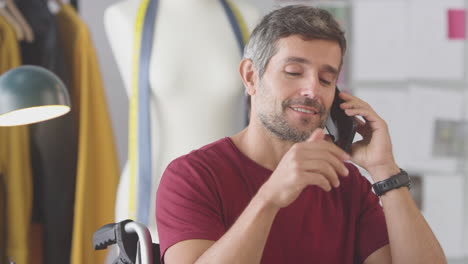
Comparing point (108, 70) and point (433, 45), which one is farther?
point (433, 45)

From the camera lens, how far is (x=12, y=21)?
275cm

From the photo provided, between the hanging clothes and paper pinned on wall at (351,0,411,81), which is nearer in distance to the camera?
the hanging clothes

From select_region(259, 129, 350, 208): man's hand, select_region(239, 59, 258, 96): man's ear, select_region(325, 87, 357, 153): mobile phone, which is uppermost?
select_region(239, 59, 258, 96): man's ear

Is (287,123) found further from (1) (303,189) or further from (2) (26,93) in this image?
(2) (26,93)

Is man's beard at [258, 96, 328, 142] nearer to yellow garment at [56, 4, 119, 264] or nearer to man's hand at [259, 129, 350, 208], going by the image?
man's hand at [259, 129, 350, 208]

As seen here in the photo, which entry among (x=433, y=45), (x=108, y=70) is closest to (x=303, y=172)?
(x=108, y=70)

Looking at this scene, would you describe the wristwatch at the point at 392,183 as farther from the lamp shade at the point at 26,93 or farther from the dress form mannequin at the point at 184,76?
the lamp shade at the point at 26,93

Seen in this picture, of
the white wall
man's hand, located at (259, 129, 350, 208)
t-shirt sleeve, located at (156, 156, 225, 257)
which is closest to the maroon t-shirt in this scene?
t-shirt sleeve, located at (156, 156, 225, 257)

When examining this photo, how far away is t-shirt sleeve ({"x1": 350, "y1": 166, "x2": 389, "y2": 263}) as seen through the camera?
6.14 ft

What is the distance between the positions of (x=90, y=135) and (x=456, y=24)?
215 centimetres

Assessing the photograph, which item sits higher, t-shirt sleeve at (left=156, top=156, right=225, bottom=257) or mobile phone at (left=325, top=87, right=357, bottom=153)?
mobile phone at (left=325, top=87, right=357, bottom=153)

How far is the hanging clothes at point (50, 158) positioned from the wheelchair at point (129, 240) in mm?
1134

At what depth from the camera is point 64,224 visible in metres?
2.84

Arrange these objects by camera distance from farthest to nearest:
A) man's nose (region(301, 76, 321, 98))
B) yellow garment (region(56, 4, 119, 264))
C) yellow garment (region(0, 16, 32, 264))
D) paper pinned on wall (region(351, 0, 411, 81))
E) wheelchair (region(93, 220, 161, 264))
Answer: paper pinned on wall (region(351, 0, 411, 81)), yellow garment (region(56, 4, 119, 264)), yellow garment (region(0, 16, 32, 264)), man's nose (region(301, 76, 321, 98)), wheelchair (region(93, 220, 161, 264))
